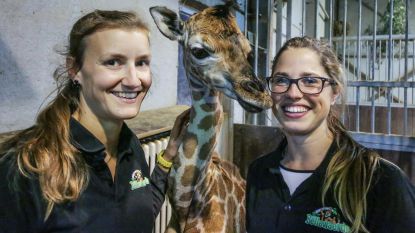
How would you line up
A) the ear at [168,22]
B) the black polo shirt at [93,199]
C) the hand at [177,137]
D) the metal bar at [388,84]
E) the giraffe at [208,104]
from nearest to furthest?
1. the black polo shirt at [93,199]
2. the giraffe at [208,104]
3. the ear at [168,22]
4. the hand at [177,137]
5. the metal bar at [388,84]

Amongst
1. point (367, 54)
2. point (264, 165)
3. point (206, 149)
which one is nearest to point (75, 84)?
point (206, 149)

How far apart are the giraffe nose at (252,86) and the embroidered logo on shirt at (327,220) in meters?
0.43

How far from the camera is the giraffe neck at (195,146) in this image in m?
1.48

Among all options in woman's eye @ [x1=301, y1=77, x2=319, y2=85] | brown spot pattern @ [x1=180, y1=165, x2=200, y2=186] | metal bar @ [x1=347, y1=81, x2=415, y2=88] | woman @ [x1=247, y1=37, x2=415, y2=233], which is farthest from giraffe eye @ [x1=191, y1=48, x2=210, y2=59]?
metal bar @ [x1=347, y1=81, x2=415, y2=88]

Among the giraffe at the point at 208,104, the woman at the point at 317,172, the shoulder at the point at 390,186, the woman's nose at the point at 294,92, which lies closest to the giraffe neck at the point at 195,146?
the giraffe at the point at 208,104

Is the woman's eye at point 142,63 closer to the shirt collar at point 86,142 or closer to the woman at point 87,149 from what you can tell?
the woman at point 87,149

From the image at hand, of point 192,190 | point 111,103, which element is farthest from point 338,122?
point 111,103

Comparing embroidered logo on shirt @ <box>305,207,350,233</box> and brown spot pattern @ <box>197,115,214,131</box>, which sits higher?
brown spot pattern @ <box>197,115,214,131</box>

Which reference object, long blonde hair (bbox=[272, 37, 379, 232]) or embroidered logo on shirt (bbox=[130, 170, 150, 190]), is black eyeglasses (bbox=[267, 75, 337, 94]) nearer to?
long blonde hair (bbox=[272, 37, 379, 232])

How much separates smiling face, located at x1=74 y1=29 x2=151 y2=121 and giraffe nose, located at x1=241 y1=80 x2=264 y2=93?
0.36 meters

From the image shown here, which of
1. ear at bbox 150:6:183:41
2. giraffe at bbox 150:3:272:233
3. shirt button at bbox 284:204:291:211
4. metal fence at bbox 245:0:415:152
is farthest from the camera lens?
metal fence at bbox 245:0:415:152

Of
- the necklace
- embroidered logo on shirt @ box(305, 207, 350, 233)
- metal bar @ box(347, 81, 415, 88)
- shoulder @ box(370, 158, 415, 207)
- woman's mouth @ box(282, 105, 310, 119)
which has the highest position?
metal bar @ box(347, 81, 415, 88)

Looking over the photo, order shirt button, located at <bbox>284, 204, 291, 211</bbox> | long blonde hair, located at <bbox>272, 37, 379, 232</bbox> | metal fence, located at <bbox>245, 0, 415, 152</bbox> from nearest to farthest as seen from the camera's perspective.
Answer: long blonde hair, located at <bbox>272, 37, 379, 232</bbox>
shirt button, located at <bbox>284, 204, 291, 211</bbox>
metal fence, located at <bbox>245, 0, 415, 152</bbox>

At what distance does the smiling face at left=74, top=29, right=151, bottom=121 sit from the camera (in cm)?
107
